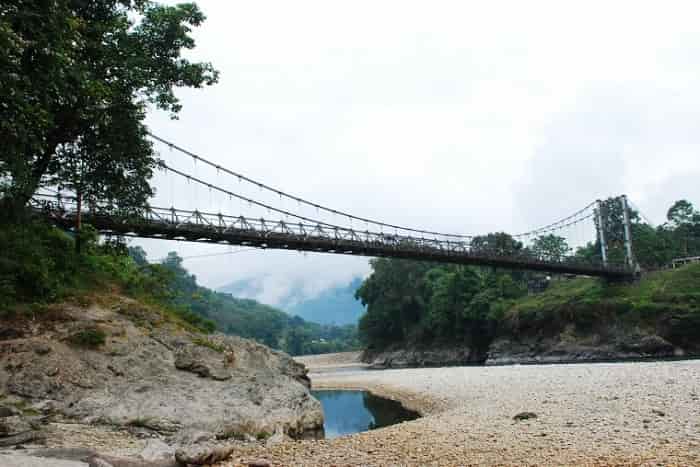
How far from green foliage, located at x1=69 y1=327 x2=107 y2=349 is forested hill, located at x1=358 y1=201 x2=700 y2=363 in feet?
136

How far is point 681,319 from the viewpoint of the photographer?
1576 inches

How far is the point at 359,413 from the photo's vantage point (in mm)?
19797

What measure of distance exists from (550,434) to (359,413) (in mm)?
11342

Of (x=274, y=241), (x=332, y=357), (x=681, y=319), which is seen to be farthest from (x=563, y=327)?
(x=332, y=357)

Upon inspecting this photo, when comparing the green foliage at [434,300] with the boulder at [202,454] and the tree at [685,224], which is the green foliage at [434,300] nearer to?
the tree at [685,224]

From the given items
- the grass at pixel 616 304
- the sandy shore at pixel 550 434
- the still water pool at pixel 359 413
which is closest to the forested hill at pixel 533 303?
the grass at pixel 616 304

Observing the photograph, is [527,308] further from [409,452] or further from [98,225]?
[409,452]

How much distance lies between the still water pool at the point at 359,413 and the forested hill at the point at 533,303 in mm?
28132

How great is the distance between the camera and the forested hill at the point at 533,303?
43094 millimetres

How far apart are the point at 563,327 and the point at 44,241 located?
4477 centimetres

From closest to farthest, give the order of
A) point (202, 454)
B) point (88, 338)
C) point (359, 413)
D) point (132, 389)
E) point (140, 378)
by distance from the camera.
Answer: point (202, 454)
point (132, 389)
point (140, 378)
point (88, 338)
point (359, 413)

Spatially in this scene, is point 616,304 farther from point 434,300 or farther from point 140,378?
point 140,378

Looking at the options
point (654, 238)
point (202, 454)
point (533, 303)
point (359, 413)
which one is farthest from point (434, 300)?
point (202, 454)

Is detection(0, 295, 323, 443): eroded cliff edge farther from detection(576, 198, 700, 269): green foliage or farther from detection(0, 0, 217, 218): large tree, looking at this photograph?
detection(576, 198, 700, 269): green foliage
